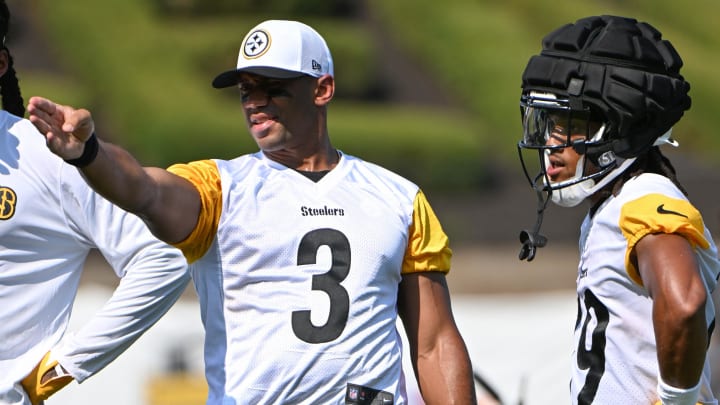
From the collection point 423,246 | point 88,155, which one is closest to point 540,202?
point 423,246

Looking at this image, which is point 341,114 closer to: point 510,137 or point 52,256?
point 510,137

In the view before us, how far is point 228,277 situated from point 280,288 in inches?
6.9

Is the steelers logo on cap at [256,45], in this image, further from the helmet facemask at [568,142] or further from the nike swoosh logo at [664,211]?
the nike swoosh logo at [664,211]

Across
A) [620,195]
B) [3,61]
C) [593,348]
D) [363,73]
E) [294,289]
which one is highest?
[3,61]

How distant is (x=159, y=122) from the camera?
54.5 ft

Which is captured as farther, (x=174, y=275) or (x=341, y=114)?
(x=341, y=114)

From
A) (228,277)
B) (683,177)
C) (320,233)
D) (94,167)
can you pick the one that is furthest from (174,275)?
(683,177)

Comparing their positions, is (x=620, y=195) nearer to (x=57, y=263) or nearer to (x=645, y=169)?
(x=645, y=169)

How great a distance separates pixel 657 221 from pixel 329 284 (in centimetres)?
110

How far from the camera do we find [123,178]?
349cm

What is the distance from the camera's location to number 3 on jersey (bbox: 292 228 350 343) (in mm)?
3998

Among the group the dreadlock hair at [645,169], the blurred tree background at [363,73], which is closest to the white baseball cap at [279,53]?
the dreadlock hair at [645,169]

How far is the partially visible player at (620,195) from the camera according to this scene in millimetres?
3582

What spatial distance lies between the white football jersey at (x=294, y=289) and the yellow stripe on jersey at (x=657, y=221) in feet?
2.72
